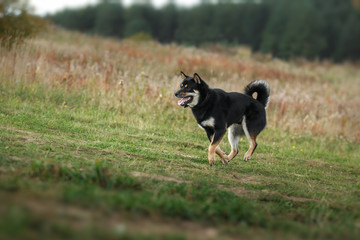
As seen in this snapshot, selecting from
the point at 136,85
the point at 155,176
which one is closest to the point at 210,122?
the point at 155,176

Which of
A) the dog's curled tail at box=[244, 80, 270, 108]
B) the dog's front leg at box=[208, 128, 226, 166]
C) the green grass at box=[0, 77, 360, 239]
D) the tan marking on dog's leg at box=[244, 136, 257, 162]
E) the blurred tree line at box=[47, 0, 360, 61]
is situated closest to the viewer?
the green grass at box=[0, 77, 360, 239]

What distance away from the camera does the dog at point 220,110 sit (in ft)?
21.0

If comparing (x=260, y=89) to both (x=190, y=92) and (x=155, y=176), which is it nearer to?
(x=190, y=92)

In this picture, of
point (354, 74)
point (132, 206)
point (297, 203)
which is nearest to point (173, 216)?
point (132, 206)

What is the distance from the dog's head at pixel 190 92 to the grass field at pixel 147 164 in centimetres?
99

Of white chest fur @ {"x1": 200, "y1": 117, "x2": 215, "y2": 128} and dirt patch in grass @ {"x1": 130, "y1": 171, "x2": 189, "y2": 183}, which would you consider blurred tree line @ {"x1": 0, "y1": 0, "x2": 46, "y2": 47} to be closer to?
white chest fur @ {"x1": 200, "y1": 117, "x2": 215, "y2": 128}

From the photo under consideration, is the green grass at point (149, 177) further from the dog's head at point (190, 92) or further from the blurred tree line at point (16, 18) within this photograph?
the blurred tree line at point (16, 18)

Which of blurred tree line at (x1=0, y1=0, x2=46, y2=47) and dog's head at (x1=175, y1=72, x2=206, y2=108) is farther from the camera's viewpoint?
blurred tree line at (x1=0, y1=0, x2=46, y2=47)

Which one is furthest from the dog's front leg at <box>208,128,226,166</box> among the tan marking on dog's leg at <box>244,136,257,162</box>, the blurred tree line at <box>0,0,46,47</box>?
the blurred tree line at <box>0,0,46,47</box>

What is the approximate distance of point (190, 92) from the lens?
636cm

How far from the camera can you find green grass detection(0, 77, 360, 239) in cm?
291

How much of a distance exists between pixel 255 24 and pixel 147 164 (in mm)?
45593

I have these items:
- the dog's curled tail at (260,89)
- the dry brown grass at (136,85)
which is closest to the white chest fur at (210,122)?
the dog's curled tail at (260,89)

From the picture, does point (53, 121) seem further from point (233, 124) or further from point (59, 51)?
point (59, 51)
